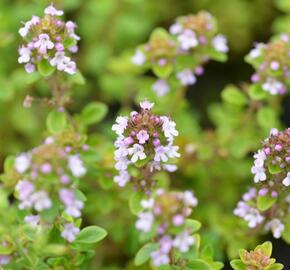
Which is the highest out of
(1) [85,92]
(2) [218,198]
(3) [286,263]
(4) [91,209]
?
(1) [85,92]

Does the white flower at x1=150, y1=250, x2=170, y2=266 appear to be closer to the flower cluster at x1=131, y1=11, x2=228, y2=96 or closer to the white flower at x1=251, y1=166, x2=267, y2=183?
the white flower at x1=251, y1=166, x2=267, y2=183

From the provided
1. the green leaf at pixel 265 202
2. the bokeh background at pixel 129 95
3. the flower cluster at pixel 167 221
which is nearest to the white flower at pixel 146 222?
the flower cluster at pixel 167 221

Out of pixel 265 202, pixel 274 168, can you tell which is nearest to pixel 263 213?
pixel 265 202

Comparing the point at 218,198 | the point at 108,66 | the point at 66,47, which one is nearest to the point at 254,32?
the point at 108,66

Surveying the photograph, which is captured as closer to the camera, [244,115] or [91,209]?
[91,209]

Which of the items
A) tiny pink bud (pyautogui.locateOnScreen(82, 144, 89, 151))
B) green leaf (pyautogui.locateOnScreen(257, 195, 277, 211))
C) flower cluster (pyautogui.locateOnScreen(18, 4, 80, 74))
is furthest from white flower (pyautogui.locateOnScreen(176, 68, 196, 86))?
green leaf (pyautogui.locateOnScreen(257, 195, 277, 211))

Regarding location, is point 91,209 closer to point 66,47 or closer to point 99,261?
point 99,261
